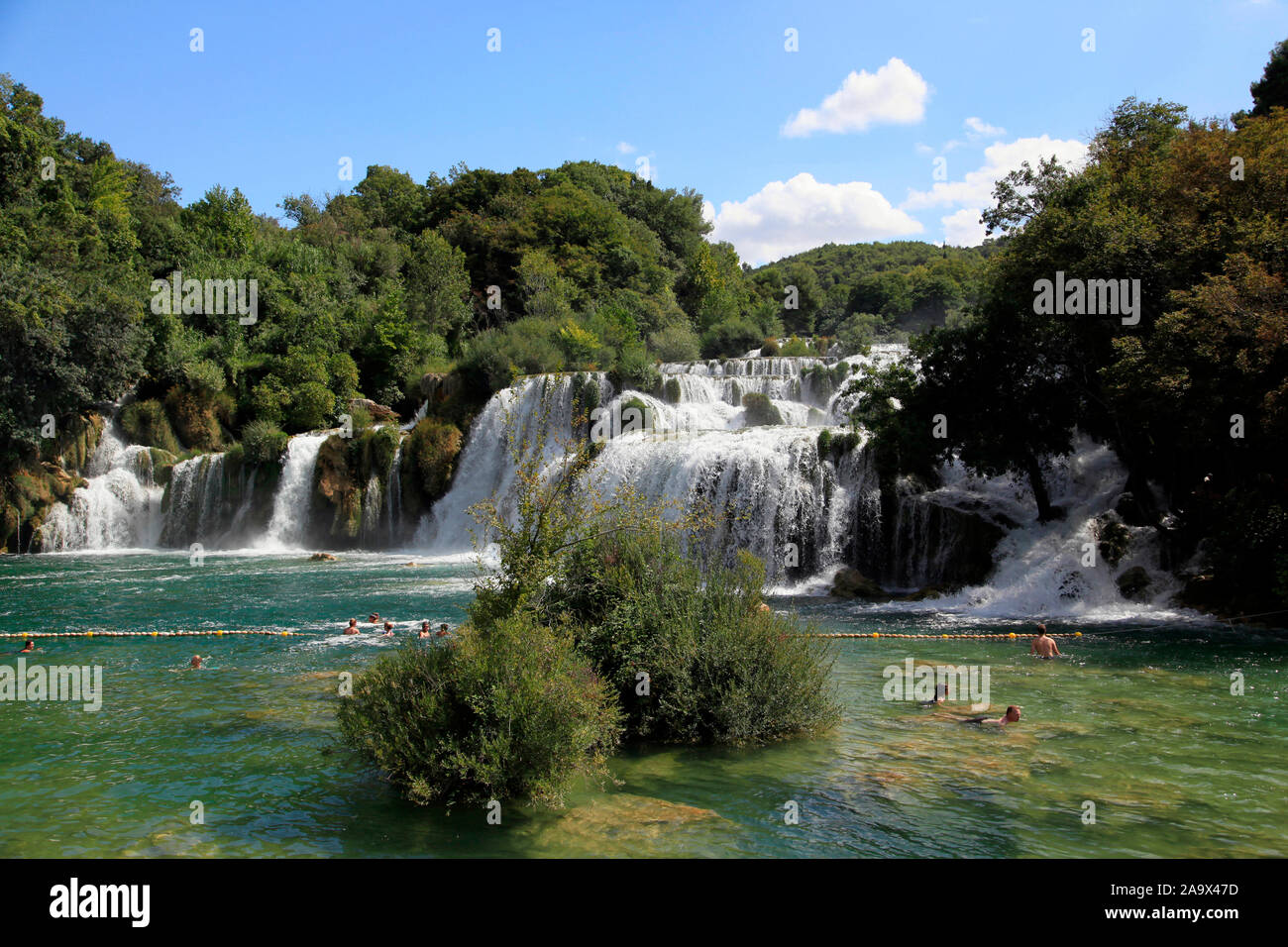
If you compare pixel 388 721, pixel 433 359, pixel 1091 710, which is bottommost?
pixel 1091 710

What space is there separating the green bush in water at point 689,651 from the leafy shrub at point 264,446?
1086 inches

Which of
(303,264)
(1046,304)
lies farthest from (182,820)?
(303,264)

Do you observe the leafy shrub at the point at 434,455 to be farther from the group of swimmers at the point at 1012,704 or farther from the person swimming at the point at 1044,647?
the person swimming at the point at 1044,647

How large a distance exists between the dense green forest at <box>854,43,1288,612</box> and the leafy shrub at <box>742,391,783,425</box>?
8.07 meters

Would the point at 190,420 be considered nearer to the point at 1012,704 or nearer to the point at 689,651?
the point at 689,651

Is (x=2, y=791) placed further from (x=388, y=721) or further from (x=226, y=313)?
(x=226, y=313)

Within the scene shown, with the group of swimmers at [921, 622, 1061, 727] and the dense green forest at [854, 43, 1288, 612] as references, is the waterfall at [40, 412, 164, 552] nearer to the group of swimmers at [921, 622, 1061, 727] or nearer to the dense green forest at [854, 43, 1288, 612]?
the dense green forest at [854, 43, 1288, 612]

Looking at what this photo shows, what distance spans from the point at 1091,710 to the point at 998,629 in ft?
19.4

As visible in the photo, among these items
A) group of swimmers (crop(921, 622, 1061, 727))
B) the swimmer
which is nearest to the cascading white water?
group of swimmers (crop(921, 622, 1061, 727))

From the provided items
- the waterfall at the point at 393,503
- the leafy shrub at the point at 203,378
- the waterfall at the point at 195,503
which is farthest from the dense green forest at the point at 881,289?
the waterfall at the point at 195,503

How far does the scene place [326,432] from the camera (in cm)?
3594

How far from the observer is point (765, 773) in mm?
9195

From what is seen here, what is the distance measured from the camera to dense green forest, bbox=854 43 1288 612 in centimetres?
1577
